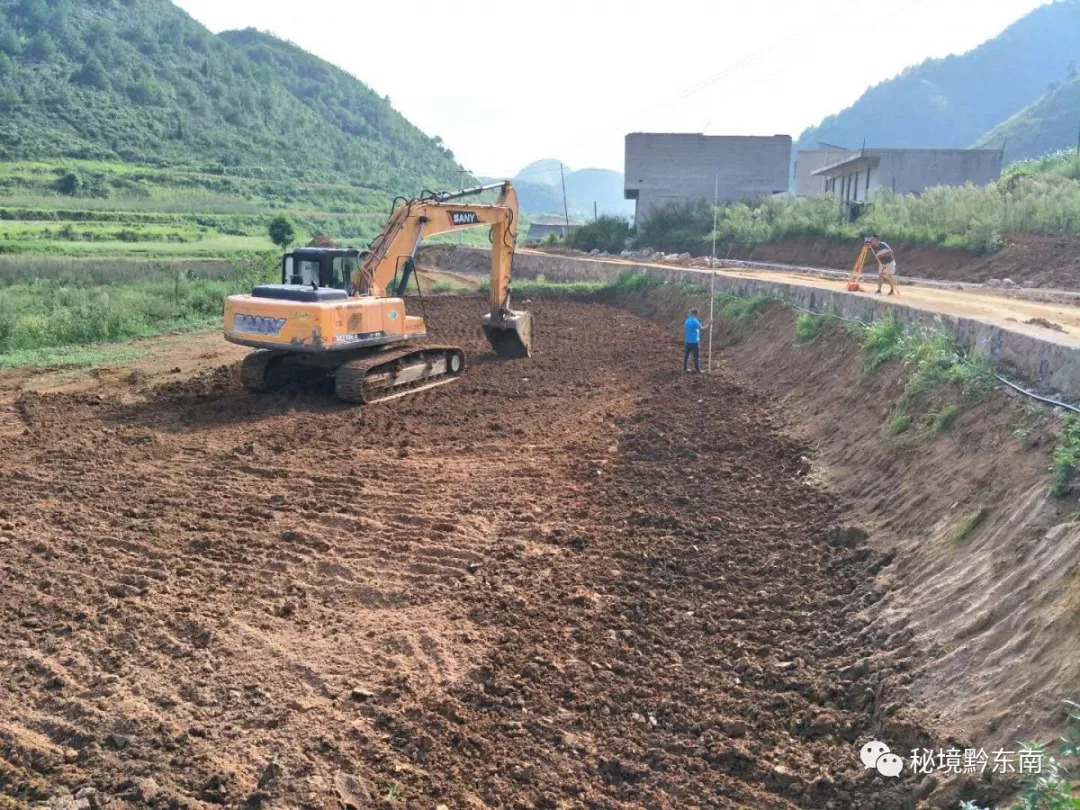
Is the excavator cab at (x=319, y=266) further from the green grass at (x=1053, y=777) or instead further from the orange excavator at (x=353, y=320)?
the green grass at (x=1053, y=777)

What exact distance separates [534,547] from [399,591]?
1471mm

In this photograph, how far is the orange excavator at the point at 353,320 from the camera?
14148 millimetres

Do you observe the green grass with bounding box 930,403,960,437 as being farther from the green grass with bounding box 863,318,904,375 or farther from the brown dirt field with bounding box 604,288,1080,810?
the green grass with bounding box 863,318,904,375

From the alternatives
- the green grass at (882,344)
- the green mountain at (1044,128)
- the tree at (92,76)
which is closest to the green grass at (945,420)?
the green grass at (882,344)

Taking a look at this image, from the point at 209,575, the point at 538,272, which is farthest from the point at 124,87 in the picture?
the point at 209,575

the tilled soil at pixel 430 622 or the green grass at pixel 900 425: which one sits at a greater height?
the green grass at pixel 900 425

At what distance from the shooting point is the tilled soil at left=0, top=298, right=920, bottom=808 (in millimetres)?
5199

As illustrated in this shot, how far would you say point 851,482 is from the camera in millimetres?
9555

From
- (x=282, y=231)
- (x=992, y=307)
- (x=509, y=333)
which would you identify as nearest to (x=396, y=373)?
(x=509, y=333)

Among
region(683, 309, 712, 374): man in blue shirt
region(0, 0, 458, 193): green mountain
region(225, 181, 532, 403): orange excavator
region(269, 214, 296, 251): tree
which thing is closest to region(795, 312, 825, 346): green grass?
region(683, 309, 712, 374): man in blue shirt

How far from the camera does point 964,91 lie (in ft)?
609

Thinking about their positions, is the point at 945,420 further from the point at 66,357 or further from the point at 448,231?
the point at 66,357

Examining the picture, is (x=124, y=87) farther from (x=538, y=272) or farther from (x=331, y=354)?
(x=331, y=354)

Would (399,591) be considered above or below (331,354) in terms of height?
below
